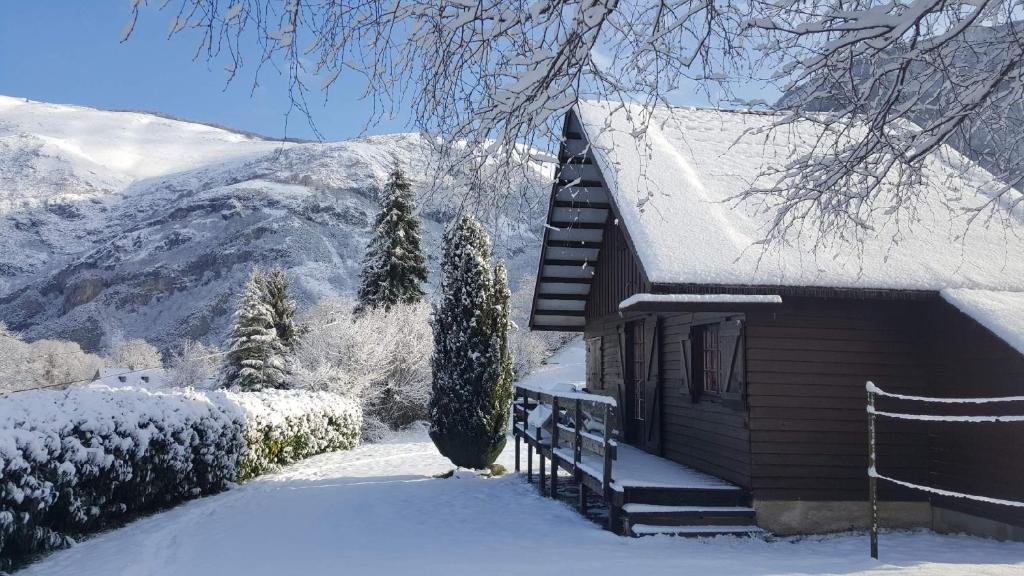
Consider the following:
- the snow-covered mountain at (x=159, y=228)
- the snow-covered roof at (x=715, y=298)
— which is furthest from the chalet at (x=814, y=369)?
the snow-covered mountain at (x=159, y=228)

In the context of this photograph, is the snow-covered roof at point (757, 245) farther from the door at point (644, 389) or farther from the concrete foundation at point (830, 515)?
the concrete foundation at point (830, 515)

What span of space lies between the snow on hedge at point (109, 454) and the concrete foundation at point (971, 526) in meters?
10.1

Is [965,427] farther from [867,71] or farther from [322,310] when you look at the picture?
[322,310]

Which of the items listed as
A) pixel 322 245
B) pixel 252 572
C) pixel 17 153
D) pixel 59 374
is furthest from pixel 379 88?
pixel 17 153

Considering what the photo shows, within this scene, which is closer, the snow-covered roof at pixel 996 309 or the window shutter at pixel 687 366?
the snow-covered roof at pixel 996 309

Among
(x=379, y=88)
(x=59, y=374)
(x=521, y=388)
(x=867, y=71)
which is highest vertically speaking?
(x=867, y=71)

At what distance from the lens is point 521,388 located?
46.4 ft

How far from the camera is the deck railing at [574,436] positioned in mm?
8461

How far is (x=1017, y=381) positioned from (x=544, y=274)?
847 cm

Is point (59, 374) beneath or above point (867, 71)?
beneath

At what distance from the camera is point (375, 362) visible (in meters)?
26.9

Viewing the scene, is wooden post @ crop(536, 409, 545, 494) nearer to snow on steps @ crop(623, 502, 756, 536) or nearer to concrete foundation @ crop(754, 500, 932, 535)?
snow on steps @ crop(623, 502, 756, 536)

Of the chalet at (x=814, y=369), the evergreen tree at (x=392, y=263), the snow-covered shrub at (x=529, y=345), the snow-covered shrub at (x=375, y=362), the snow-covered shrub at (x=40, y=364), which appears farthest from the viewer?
the snow-covered shrub at (x=40, y=364)

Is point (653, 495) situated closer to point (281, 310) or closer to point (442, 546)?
point (442, 546)
